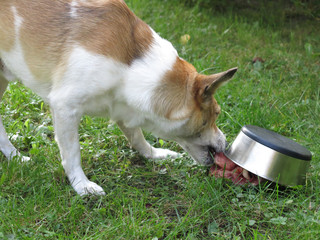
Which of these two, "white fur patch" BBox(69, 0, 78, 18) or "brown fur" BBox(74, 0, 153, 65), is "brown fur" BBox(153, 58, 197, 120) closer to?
"brown fur" BBox(74, 0, 153, 65)

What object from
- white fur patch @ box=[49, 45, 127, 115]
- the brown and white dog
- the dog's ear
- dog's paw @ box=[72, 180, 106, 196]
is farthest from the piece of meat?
white fur patch @ box=[49, 45, 127, 115]

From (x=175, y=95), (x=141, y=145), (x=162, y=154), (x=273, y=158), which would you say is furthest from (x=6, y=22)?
(x=273, y=158)

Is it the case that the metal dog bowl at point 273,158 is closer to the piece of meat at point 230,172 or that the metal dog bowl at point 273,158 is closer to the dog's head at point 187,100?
the piece of meat at point 230,172

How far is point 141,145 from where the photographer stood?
147 inches

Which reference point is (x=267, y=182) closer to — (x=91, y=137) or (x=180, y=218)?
(x=180, y=218)

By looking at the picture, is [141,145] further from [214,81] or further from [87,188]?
[214,81]

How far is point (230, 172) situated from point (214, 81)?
772 millimetres

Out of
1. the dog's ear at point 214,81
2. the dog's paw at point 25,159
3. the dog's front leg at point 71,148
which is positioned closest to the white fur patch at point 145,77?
the dog's ear at point 214,81

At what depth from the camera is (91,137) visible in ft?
13.0

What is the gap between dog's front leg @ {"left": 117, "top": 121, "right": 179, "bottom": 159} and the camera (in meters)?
3.71

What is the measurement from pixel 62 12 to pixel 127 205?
1.37m

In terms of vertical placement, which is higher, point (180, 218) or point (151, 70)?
point (151, 70)

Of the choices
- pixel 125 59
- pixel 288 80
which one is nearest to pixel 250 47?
pixel 288 80

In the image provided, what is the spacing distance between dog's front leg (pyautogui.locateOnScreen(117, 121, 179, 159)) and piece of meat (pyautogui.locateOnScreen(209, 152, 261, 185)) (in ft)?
1.52
